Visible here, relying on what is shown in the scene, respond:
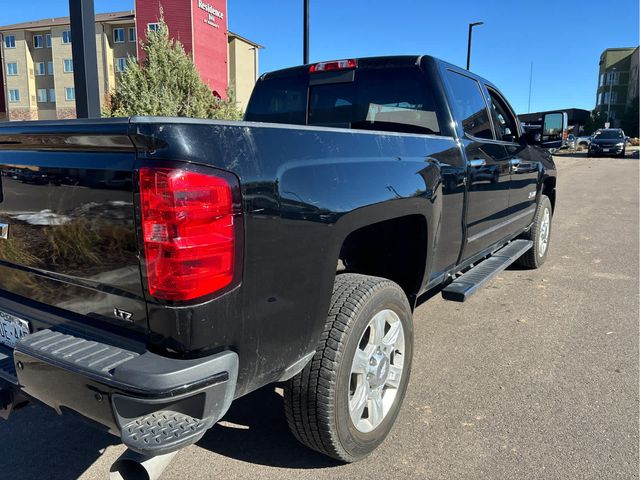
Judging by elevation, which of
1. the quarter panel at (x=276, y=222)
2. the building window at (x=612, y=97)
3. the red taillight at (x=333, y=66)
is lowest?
the quarter panel at (x=276, y=222)

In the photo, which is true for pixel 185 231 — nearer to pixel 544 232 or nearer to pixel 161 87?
pixel 544 232

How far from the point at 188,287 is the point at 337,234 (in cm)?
72

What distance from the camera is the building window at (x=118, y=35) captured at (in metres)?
50.1

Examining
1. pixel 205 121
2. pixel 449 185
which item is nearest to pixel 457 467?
pixel 449 185

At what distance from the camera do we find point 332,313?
7.53ft

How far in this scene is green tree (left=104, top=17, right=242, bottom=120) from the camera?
2027cm

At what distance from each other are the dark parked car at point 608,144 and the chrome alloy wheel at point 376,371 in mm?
35434

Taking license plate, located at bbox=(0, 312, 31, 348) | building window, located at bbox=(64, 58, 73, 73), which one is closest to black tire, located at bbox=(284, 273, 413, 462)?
license plate, located at bbox=(0, 312, 31, 348)

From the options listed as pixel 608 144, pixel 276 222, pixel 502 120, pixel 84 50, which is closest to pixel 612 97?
pixel 608 144

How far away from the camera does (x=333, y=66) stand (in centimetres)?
409

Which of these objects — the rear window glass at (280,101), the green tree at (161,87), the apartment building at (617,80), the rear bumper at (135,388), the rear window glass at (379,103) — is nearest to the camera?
the rear bumper at (135,388)

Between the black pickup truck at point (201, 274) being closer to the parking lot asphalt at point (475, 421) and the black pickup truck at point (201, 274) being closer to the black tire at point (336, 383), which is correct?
the black tire at point (336, 383)

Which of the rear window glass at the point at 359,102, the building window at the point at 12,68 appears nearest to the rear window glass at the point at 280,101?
the rear window glass at the point at 359,102

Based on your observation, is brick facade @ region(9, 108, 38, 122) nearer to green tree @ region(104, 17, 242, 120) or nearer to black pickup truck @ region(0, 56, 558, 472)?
green tree @ region(104, 17, 242, 120)
